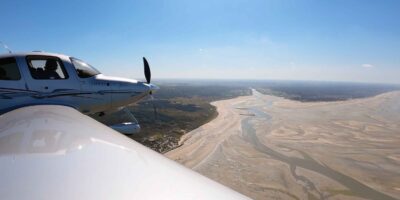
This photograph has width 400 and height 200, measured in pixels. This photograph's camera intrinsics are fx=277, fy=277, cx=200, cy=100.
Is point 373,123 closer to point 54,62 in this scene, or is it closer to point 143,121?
point 143,121

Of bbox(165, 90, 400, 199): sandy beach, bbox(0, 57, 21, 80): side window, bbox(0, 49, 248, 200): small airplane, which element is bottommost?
bbox(165, 90, 400, 199): sandy beach

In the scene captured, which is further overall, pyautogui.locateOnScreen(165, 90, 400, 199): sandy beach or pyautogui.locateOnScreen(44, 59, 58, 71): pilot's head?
pyautogui.locateOnScreen(165, 90, 400, 199): sandy beach

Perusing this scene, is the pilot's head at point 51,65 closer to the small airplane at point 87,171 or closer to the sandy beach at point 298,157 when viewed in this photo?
the small airplane at point 87,171

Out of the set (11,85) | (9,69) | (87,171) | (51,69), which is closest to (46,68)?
(51,69)

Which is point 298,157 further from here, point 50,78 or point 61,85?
point 50,78

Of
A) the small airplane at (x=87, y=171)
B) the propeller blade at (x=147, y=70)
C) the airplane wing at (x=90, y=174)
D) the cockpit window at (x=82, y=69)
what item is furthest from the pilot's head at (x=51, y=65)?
the airplane wing at (x=90, y=174)

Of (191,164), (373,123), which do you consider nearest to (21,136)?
(191,164)

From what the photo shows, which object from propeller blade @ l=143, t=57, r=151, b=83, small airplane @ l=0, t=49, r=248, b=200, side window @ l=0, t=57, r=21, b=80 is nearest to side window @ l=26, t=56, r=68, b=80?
side window @ l=0, t=57, r=21, b=80

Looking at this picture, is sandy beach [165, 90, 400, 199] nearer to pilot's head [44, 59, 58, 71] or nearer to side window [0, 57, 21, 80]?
pilot's head [44, 59, 58, 71]
